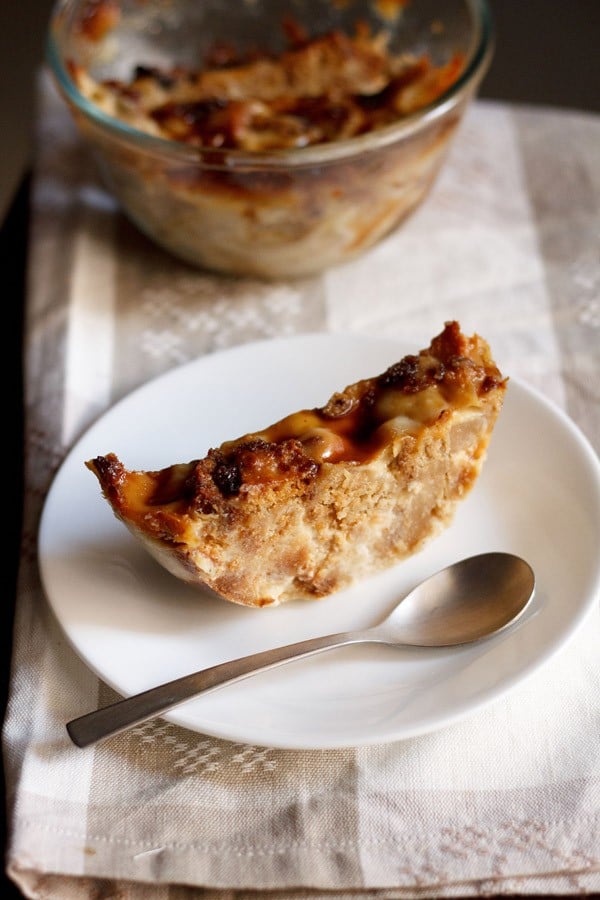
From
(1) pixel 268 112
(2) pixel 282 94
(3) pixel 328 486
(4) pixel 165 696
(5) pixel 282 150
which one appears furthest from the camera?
(2) pixel 282 94

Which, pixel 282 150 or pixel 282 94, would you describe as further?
pixel 282 94

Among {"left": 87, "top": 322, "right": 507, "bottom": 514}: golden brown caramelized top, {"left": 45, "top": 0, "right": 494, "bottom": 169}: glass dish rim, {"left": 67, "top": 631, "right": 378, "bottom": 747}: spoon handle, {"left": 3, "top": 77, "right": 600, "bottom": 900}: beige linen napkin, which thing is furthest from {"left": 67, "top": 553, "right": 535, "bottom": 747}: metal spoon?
{"left": 45, "top": 0, "right": 494, "bottom": 169}: glass dish rim

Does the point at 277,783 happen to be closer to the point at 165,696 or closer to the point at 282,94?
the point at 165,696

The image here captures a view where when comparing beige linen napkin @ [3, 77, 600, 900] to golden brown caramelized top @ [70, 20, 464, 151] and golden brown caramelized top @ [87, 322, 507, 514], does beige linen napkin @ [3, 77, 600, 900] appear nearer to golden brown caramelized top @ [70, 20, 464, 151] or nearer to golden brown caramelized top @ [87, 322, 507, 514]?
golden brown caramelized top @ [87, 322, 507, 514]

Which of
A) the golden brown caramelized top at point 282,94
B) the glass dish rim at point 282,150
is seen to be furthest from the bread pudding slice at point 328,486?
the golden brown caramelized top at point 282,94

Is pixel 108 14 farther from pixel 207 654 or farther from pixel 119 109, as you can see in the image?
pixel 207 654

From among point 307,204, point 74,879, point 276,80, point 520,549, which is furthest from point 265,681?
point 276,80

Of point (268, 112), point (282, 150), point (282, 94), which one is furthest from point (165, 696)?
point (282, 94)
